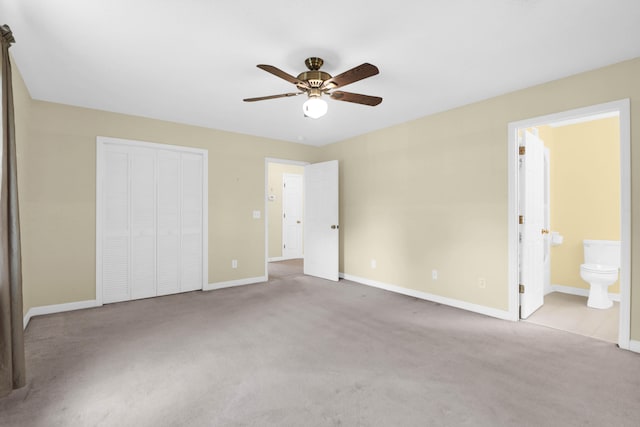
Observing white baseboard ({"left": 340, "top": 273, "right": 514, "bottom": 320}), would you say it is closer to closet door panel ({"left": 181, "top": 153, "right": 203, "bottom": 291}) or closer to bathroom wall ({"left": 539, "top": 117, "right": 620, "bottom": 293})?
bathroom wall ({"left": 539, "top": 117, "right": 620, "bottom": 293})

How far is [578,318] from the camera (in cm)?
347

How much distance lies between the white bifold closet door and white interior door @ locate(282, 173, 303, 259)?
11.4ft

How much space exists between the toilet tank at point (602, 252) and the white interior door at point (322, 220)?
3500 mm

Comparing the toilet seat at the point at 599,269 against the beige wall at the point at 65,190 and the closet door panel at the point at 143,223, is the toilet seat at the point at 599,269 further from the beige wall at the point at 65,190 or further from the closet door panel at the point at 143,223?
the closet door panel at the point at 143,223

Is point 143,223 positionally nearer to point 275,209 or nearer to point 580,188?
point 275,209

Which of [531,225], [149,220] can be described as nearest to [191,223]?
[149,220]

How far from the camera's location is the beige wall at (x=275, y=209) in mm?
7953

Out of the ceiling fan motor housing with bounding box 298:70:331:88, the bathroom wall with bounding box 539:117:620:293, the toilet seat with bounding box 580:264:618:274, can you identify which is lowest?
the toilet seat with bounding box 580:264:618:274

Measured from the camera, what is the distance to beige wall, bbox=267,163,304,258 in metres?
7.95

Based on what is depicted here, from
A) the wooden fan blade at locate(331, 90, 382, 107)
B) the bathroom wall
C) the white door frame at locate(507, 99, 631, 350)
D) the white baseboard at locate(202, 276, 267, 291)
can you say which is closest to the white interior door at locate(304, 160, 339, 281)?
the white baseboard at locate(202, 276, 267, 291)

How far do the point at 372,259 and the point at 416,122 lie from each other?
2191 mm

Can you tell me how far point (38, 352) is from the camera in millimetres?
2615

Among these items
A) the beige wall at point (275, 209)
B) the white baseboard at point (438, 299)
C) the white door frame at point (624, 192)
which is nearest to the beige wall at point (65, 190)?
the beige wall at point (275, 209)

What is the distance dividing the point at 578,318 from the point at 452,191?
194cm
